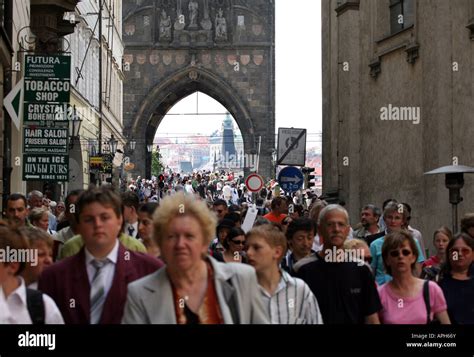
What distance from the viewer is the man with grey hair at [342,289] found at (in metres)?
6.36

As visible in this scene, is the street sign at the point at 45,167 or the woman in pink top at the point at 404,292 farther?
the street sign at the point at 45,167

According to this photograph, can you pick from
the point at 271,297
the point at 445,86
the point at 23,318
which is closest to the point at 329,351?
the point at 271,297

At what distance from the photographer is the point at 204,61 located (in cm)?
7744

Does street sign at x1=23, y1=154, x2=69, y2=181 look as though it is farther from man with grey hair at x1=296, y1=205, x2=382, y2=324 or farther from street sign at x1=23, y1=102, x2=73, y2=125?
man with grey hair at x1=296, y1=205, x2=382, y2=324

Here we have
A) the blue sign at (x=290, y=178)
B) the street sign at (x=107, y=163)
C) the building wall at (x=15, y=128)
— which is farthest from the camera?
the street sign at (x=107, y=163)

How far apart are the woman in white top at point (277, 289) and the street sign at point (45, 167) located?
1494 cm

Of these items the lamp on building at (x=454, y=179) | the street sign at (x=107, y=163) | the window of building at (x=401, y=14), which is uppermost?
the window of building at (x=401, y=14)

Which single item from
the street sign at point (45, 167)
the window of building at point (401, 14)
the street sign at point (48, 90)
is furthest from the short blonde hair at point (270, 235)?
the window of building at point (401, 14)

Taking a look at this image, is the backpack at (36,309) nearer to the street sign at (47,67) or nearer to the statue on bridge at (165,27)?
the street sign at (47,67)

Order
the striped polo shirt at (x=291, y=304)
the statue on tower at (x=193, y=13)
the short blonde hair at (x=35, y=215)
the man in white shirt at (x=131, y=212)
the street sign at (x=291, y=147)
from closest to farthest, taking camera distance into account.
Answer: the striped polo shirt at (x=291, y=304)
the man in white shirt at (x=131, y=212)
the short blonde hair at (x=35, y=215)
the street sign at (x=291, y=147)
the statue on tower at (x=193, y=13)

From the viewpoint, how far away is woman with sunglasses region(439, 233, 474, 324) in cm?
752

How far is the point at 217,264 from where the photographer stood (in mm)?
4883

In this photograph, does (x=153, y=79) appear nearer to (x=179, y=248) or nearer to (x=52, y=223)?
(x=52, y=223)

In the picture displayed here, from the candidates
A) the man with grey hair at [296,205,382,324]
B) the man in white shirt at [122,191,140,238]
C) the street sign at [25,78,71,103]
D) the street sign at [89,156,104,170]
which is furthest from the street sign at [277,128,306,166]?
the man with grey hair at [296,205,382,324]
